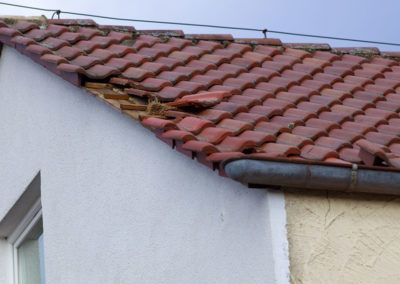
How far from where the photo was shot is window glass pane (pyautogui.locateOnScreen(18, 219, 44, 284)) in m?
7.43

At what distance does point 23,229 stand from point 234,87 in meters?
2.68

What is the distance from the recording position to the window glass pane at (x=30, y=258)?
293 inches

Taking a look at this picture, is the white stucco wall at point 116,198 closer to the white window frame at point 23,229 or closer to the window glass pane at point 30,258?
the white window frame at point 23,229

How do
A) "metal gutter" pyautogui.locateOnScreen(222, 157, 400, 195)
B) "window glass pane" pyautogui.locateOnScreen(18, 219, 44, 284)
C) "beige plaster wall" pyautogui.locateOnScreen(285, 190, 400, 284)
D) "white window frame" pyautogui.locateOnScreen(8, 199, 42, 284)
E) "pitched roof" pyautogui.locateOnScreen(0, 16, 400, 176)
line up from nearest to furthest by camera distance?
"metal gutter" pyautogui.locateOnScreen(222, 157, 400, 195) → "beige plaster wall" pyautogui.locateOnScreen(285, 190, 400, 284) → "pitched roof" pyautogui.locateOnScreen(0, 16, 400, 176) → "white window frame" pyautogui.locateOnScreen(8, 199, 42, 284) → "window glass pane" pyautogui.locateOnScreen(18, 219, 44, 284)

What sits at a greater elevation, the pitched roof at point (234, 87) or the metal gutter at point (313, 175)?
the pitched roof at point (234, 87)

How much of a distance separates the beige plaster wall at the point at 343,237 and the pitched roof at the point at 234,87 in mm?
270

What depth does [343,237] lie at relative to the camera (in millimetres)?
4605

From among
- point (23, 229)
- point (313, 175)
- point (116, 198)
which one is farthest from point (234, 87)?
point (23, 229)

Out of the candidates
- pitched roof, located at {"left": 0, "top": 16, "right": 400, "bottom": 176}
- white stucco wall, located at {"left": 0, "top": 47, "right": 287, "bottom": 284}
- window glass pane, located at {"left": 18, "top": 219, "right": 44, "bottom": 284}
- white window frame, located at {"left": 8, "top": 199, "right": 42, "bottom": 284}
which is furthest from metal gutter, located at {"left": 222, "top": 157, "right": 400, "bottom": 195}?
window glass pane, located at {"left": 18, "top": 219, "right": 44, "bottom": 284}

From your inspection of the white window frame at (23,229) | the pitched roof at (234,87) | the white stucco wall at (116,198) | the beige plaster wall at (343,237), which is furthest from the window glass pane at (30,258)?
the beige plaster wall at (343,237)

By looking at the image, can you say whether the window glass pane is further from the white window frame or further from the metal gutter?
the metal gutter

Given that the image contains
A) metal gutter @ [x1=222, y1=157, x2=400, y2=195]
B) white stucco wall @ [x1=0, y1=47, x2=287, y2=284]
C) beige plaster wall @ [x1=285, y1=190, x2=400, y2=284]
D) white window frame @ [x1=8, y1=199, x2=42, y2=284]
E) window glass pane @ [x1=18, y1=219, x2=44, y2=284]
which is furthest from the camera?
window glass pane @ [x1=18, y1=219, x2=44, y2=284]

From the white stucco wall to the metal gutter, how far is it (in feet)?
0.73

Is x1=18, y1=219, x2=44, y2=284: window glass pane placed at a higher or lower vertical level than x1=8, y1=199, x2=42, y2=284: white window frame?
lower
